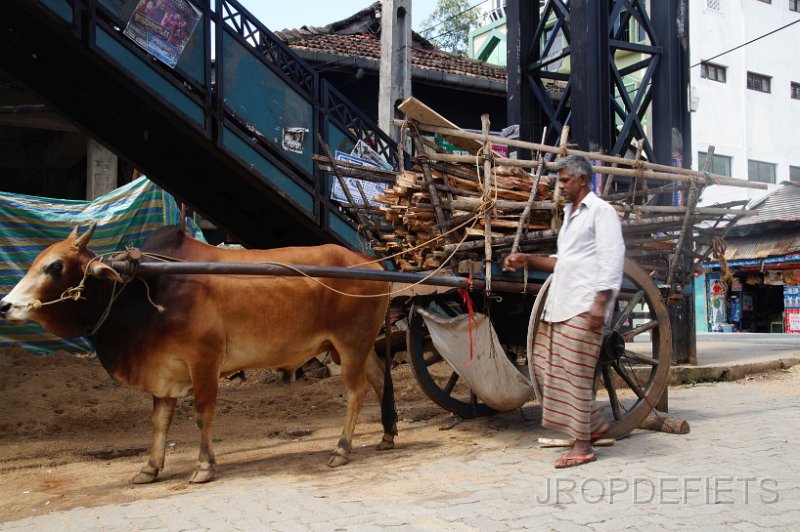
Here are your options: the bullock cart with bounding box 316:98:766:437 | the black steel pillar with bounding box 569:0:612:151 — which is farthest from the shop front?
the bullock cart with bounding box 316:98:766:437

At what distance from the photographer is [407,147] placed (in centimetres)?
1140

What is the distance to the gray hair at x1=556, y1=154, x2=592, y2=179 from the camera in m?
5.14

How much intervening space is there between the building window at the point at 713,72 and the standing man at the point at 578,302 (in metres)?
24.4

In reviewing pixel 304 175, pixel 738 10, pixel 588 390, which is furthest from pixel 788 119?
pixel 588 390

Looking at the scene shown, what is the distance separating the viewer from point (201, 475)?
4.93m

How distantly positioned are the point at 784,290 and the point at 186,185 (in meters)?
20.6

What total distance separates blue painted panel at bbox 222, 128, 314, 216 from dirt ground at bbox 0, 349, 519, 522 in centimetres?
217

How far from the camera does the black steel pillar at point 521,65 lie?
11.3 meters

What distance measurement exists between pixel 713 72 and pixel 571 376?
25603mm

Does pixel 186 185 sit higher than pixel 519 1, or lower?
lower

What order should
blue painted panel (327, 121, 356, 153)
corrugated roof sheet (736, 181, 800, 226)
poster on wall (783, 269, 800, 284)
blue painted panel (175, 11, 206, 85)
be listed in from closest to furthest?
1. blue painted panel (175, 11, 206, 85)
2. blue painted panel (327, 121, 356, 153)
3. corrugated roof sheet (736, 181, 800, 226)
4. poster on wall (783, 269, 800, 284)

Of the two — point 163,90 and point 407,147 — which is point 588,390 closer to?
point 163,90

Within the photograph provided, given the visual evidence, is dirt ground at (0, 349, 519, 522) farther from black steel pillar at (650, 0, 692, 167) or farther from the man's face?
black steel pillar at (650, 0, 692, 167)

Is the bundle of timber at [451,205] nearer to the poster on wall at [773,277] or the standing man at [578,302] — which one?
the standing man at [578,302]
